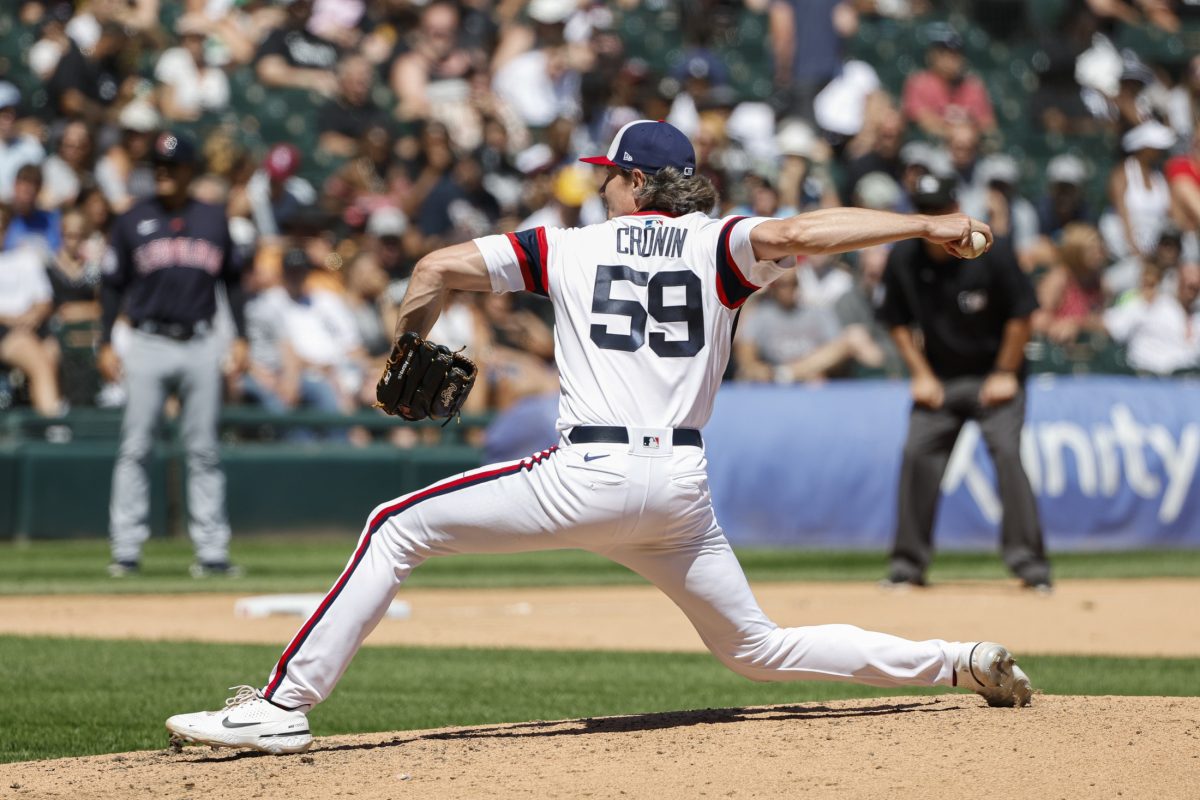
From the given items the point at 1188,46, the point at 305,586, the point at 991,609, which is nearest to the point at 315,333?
the point at 305,586

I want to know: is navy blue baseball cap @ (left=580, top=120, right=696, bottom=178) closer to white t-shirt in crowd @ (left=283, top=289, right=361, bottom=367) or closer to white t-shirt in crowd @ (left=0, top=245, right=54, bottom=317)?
white t-shirt in crowd @ (left=283, top=289, right=361, bottom=367)

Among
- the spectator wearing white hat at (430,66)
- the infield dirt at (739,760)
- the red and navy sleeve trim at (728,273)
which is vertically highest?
the spectator wearing white hat at (430,66)

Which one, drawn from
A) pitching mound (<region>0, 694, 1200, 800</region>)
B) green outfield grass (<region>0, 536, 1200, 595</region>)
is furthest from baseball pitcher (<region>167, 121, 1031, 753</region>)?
green outfield grass (<region>0, 536, 1200, 595</region>)

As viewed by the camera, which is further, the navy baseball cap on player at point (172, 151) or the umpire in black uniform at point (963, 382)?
the navy baseball cap on player at point (172, 151)

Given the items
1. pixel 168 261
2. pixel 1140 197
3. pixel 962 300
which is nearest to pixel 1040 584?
pixel 962 300

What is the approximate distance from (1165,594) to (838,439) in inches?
128

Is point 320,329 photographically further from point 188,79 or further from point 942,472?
point 942,472

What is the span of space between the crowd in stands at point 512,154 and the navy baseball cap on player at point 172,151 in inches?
125

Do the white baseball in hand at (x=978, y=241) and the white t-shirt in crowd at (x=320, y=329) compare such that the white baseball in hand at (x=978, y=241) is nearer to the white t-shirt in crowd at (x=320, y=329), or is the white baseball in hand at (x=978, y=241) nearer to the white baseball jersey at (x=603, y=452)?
the white baseball jersey at (x=603, y=452)

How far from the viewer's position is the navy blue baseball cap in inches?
206

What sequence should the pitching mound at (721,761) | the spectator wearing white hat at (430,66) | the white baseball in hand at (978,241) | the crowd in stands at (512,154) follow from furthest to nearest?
the spectator wearing white hat at (430,66)
the crowd in stands at (512,154)
the white baseball in hand at (978,241)
the pitching mound at (721,761)

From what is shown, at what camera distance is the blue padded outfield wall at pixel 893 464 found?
13.5 m

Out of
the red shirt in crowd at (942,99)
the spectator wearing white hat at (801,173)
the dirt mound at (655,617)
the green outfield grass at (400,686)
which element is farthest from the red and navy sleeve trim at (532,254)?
the red shirt in crowd at (942,99)

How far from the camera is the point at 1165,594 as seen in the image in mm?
10938
